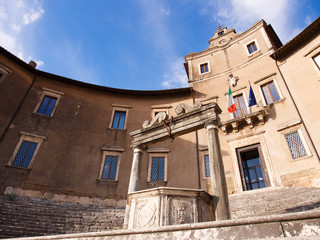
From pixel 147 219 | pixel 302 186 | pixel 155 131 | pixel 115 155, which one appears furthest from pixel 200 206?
pixel 115 155

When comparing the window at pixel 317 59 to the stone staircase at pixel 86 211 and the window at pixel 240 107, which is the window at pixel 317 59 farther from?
the stone staircase at pixel 86 211

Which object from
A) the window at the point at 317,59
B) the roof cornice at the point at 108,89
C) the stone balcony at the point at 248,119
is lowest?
the stone balcony at the point at 248,119

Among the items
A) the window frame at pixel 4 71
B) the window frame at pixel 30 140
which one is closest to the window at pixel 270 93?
the window frame at pixel 30 140

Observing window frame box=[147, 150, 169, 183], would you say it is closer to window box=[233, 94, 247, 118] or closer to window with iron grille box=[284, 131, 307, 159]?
window box=[233, 94, 247, 118]

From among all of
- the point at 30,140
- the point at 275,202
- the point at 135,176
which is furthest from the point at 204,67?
the point at 30,140

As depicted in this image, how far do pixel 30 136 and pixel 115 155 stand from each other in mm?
5661

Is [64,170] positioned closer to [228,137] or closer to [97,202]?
[97,202]

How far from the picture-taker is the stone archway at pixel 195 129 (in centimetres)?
561

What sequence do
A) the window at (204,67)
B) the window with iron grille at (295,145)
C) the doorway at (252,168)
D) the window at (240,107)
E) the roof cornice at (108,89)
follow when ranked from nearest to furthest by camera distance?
the window with iron grille at (295,145), the doorway at (252,168), the window at (240,107), the roof cornice at (108,89), the window at (204,67)

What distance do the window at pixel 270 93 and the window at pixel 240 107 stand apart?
1393mm

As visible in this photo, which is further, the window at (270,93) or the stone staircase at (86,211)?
the window at (270,93)

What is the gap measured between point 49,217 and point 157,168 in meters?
6.69

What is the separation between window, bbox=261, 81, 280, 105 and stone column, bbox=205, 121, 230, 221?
327 inches

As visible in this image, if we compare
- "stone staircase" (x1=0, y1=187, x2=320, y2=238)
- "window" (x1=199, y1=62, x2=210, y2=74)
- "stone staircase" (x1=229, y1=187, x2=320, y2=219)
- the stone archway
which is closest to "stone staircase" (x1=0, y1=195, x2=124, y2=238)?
"stone staircase" (x1=0, y1=187, x2=320, y2=238)
